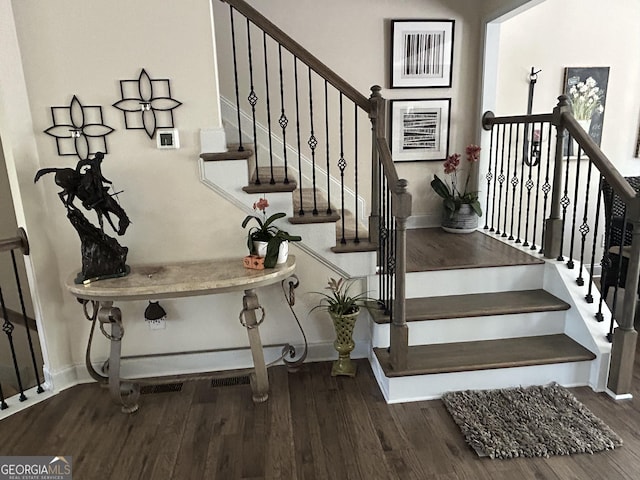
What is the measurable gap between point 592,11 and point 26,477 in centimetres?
531

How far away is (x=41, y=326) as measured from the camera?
9.05 feet

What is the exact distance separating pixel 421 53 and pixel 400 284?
2431mm

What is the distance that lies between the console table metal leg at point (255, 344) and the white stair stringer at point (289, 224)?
0.53 meters

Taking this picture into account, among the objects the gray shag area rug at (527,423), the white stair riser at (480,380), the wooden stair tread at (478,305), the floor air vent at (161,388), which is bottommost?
the floor air vent at (161,388)

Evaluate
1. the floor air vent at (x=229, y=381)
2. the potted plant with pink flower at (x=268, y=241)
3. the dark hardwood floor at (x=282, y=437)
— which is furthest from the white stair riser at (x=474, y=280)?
the floor air vent at (x=229, y=381)

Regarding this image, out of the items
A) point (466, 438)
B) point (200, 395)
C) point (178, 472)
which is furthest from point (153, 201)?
point (466, 438)

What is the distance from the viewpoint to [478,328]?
9.38 feet

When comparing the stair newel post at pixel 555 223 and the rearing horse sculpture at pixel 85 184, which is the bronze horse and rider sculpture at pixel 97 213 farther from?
the stair newel post at pixel 555 223

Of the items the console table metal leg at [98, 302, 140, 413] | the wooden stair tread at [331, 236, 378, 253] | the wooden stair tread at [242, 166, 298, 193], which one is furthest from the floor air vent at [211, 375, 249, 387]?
the wooden stair tread at [242, 166, 298, 193]

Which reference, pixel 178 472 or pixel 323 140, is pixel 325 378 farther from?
pixel 323 140

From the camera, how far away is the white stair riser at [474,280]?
3039 mm

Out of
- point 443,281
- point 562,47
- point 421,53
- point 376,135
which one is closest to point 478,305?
point 443,281

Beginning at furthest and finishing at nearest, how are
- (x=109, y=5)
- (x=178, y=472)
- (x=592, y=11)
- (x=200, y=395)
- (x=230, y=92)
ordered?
(x=592, y=11) → (x=230, y=92) → (x=200, y=395) → (x=109, y=5) → (x=178, y=472)

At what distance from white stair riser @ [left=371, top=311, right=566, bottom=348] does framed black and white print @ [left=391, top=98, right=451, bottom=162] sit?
1842 mm
